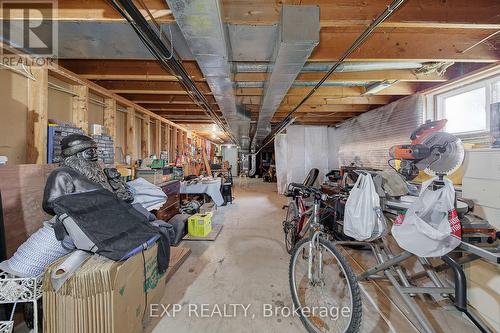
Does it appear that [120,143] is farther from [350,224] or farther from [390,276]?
[390,276]

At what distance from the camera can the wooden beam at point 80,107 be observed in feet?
8.07

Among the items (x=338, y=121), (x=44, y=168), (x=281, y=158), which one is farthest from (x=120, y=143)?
(x=338, y=121)

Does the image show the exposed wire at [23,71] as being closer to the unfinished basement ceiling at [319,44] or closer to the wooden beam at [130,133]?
the unfinished basement ceiling at [319,44]

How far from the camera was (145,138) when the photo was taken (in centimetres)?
404

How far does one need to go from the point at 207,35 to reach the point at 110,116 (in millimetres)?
2433

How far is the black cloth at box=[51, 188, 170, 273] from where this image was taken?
116cm

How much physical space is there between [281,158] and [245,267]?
4551mm

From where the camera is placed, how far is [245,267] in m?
2.23

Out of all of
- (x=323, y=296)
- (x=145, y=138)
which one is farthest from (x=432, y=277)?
(x=145, y=138)

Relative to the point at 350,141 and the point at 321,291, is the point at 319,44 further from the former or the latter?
the point at 350,141

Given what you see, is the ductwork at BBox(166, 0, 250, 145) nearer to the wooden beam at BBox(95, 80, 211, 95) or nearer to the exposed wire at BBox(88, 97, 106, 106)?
the wooden beam at BBox(95, 80, 211, 95)

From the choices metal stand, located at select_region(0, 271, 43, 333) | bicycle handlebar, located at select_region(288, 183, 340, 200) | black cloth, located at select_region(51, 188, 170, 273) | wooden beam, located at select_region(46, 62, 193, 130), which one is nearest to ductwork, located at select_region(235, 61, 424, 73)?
bicycle handlebar, located at select_region(288, 183, 340, 200)

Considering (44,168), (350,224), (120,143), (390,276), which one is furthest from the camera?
(120,143)

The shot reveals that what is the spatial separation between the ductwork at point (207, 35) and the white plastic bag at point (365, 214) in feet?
4.94
